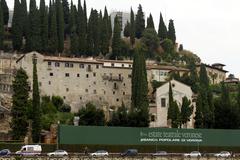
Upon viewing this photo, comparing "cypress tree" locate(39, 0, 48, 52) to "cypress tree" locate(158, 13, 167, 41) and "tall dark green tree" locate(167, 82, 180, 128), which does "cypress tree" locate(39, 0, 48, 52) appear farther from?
"cypress tree" locate(158, 13, 167, 41)

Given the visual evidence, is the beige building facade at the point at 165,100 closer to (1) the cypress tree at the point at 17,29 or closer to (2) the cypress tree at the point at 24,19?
(1) the cypress tree at the point at 17,29

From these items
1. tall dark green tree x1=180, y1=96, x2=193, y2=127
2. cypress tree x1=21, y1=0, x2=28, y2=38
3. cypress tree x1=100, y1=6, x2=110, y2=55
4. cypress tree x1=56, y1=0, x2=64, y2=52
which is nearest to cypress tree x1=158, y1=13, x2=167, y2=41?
cypress tree x1=100, y1=6, x2=110, y2=55

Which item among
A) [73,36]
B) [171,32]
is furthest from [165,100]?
[171,32]

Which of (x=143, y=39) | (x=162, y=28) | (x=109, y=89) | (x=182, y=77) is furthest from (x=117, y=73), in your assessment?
(x=162, y=28)

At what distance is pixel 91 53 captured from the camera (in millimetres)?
114438

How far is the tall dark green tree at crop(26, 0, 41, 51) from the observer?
352 feet

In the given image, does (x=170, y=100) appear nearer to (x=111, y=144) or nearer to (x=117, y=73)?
(x=117, y=73)

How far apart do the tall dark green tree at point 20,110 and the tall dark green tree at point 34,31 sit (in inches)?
1450

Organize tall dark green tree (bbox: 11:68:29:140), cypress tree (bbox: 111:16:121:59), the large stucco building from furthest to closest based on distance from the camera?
1. cypress tree (bbox: 111:16:121:59)
2. the large stucco building
3. tall dark green tree (bbox: 11:68:29:140)

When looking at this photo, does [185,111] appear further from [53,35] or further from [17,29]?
[17,29]

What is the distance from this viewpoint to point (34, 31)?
356 feet

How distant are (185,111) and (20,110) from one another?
3145 cm

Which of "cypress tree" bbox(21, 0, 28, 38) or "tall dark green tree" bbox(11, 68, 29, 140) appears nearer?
"tall dark green tree" bbox(11, 68, 29, 140)

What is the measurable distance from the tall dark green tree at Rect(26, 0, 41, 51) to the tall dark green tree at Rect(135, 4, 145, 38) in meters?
34.6
